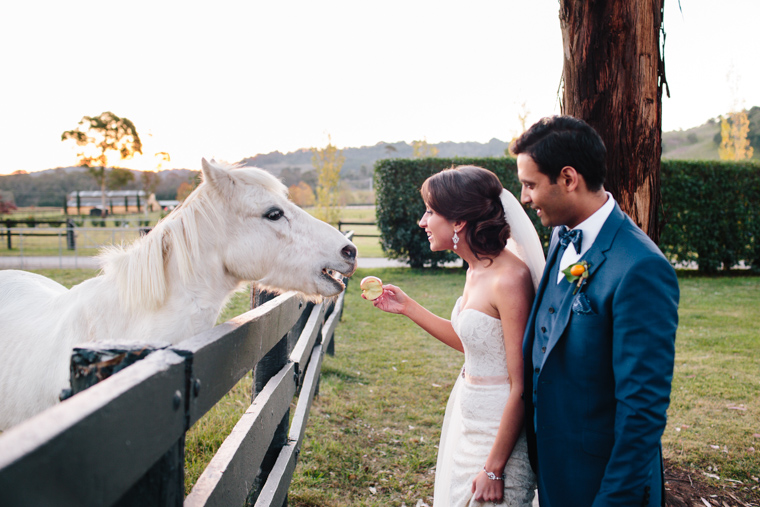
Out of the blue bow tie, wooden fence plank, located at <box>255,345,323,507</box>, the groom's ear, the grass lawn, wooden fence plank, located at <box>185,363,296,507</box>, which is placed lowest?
the grass lawn

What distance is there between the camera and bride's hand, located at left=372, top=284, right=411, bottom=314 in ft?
8.58

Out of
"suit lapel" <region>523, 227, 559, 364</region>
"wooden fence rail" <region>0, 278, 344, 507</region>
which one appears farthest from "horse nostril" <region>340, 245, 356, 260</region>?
"suit lapel" <region>523, 227, 559, 364</region>

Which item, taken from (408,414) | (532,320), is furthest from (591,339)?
(408,414)

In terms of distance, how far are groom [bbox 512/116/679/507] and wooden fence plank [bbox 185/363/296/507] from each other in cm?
106

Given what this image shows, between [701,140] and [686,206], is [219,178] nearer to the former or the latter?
[686,206]

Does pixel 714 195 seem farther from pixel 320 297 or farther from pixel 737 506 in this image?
pixel 320 297

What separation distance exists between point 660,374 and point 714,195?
51.9ft

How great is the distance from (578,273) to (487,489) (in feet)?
3.28

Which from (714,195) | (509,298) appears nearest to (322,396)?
(509,298)

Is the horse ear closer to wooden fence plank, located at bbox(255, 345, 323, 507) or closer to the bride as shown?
the bride

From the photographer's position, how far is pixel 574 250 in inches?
69.4

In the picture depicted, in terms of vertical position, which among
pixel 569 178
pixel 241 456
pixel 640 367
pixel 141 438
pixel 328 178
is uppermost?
pixel 328 178

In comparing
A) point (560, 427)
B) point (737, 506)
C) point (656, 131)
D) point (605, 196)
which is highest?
point (656, 131)

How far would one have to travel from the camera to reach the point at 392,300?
2650mm
